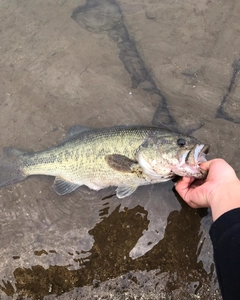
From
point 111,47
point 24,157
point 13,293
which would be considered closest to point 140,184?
point 24,157

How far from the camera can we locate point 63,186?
430 cm

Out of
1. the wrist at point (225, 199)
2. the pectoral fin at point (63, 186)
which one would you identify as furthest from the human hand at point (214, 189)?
the pectoral fin at point (63, 186)

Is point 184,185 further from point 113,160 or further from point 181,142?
point 113,160

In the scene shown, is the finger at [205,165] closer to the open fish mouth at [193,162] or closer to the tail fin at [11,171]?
the open fish mouth at [193,162]

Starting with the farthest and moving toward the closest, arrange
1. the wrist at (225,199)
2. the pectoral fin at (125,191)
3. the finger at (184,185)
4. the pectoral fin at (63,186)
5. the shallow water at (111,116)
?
1. the pectoral fin at (63,186)
2. the pectoral fin at (125,191)
3. the finger at (184,185)
4. the shallow water at (111,116)
5. the wrist at (225,199)

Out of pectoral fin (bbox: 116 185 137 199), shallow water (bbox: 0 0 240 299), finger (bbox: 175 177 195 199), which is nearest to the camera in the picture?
shallow water (bbox: 0 0 240 299)

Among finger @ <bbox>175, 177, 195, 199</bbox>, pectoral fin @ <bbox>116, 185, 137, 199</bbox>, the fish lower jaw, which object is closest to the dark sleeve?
the fish lower jaw

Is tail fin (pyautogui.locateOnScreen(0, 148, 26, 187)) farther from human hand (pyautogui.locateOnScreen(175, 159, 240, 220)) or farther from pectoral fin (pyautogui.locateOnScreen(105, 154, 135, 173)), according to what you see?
human hand (pyautogui.locateOnScreen(175, 159, 240, 220))

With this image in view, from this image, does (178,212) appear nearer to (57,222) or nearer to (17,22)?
(57,222)

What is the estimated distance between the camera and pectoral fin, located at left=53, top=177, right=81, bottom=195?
429 cm

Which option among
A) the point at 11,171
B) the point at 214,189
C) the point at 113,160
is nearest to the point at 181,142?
the point at 214,189

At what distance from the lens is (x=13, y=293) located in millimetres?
3859

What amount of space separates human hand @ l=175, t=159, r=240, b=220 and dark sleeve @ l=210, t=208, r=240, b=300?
312mm

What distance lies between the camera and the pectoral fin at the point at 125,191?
13.7 ft
